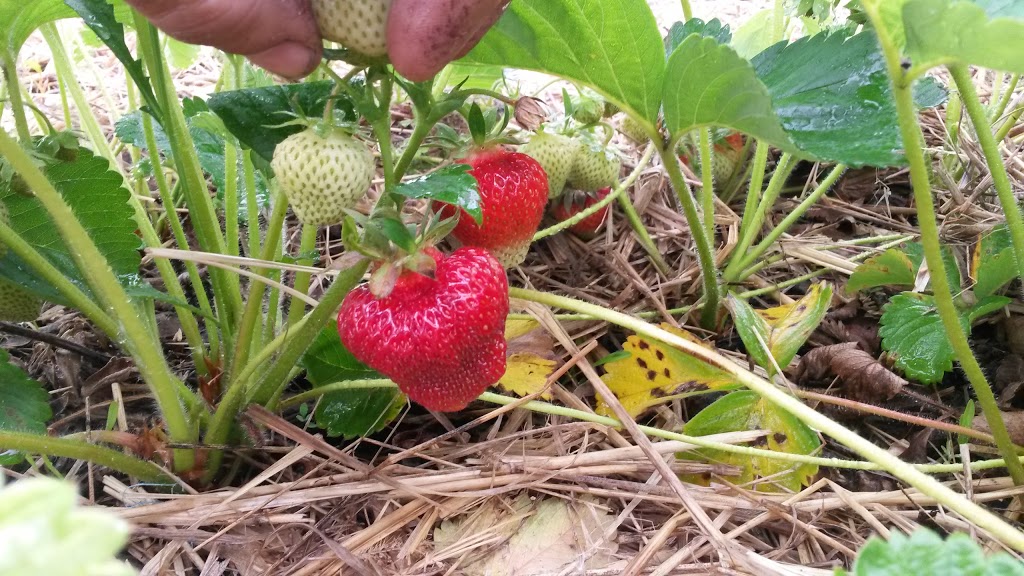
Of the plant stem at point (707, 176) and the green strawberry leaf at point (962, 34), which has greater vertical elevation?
the green strawberry leaf at point (962, 34)

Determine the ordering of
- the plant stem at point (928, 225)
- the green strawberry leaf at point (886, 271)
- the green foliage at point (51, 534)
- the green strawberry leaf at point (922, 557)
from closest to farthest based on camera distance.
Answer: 1. the green foliage at point (51, 534)
2. the green strawberry leaf at point (922, 557)
3. the plant stem at point (928, 225)
4. the green strawberry leaf at point (886, 271)

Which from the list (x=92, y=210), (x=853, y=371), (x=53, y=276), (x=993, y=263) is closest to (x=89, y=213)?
(x=92, y=210)

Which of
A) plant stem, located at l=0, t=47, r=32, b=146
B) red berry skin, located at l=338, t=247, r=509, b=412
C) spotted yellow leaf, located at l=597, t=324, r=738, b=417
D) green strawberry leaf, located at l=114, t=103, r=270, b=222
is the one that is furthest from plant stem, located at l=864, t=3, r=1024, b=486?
plant stem, located at l=0, t=47, r=32, b=146

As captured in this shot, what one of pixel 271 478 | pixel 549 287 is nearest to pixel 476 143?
pixel 549 287

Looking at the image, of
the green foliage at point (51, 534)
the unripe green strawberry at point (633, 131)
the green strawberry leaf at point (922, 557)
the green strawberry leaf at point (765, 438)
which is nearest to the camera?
the green foliage at point (51, 534)

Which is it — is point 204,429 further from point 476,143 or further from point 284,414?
point 476,143

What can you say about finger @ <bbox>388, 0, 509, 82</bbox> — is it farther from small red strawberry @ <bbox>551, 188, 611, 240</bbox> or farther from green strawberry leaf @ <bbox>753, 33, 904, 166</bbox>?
small red strawberry @ <bbox>551, 188, 611, 240</bbox>

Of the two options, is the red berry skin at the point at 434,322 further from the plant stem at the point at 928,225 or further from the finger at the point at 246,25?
the plant stem at the point at 928,225

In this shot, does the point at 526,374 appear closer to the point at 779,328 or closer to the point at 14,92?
the point at 779,328

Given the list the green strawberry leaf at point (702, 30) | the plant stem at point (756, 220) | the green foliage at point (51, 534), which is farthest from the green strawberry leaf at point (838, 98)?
the green foliage at point (51, 534)
